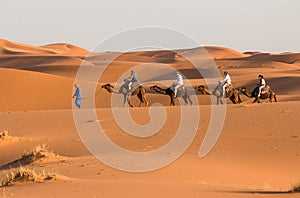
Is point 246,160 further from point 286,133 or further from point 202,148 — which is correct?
point 286,133

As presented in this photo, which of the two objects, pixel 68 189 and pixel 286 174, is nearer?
pixel 68 189

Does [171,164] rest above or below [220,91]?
below

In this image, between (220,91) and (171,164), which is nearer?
(171,164)

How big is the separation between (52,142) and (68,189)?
8.31m

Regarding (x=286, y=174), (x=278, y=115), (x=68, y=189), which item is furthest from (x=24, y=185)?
(x=278, y=115)

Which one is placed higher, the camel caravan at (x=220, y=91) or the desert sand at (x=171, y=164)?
the camel caravan at (x=220, y=91)

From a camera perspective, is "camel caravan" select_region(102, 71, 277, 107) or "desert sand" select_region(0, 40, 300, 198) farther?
"camel caravan" select_region(102, 71, 277, 107)

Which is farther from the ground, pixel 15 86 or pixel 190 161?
pixel 15 86

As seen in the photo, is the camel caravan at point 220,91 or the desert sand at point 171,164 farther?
the camel caravan at point 220,91

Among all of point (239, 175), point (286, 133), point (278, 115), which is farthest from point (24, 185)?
point (278, 115)

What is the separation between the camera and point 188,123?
2089 cm

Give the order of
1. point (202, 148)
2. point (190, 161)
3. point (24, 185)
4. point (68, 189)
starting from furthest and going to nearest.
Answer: point (202, 148), point (190, 161), point (24, 185), point (68, 189)

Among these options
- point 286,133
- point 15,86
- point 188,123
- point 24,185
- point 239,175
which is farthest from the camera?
point 15,86

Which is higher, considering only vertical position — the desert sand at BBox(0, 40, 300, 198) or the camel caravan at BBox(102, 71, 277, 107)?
the camel caravan at BBox(102, 71, 277, 107)
